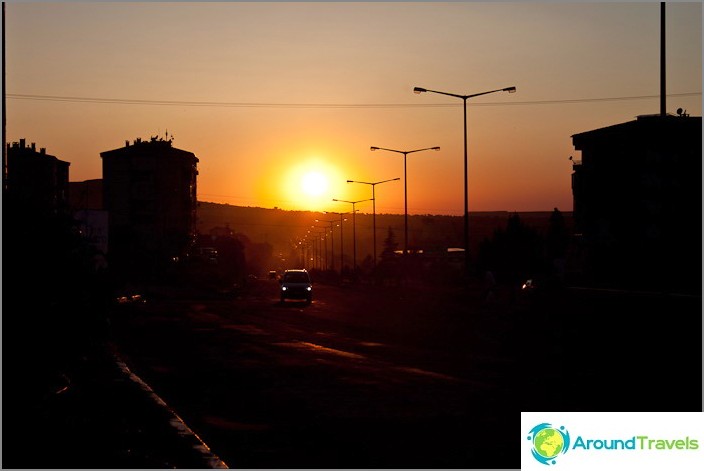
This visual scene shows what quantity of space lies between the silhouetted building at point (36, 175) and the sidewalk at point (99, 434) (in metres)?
2.35

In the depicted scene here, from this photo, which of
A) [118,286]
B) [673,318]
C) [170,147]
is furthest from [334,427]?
[170,147]

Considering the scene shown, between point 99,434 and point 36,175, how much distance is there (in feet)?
422

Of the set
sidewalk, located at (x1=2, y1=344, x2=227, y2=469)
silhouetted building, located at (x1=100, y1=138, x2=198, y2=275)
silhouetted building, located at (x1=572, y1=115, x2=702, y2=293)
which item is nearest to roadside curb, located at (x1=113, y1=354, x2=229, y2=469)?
sidewalk, located at (x1=2, y1=344, x2=227, y2=469)

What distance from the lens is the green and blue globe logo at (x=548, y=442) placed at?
10.1 metres

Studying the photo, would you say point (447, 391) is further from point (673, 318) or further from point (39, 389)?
point (673, 318)

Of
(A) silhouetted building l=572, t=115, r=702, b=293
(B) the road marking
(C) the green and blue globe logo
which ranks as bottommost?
(B) the road marking

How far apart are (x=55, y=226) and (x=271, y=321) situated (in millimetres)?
27320

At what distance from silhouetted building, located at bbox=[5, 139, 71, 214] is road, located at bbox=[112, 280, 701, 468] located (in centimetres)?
304

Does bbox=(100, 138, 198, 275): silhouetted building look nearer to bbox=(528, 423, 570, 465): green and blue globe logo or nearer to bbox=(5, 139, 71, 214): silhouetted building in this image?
bbox=(5, 139, 71, 214): silhouetted building

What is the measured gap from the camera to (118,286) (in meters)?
16.3

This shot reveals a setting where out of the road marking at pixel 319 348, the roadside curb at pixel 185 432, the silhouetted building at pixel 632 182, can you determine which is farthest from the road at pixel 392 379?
the silhouetted building at pixel 632 182

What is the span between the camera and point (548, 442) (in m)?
10.4

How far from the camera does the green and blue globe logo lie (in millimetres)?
10109

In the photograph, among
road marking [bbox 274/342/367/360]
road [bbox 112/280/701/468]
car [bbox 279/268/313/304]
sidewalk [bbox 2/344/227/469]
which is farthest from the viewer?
car [bbox 279/268/313/304]
